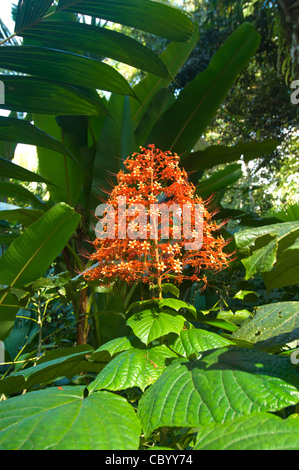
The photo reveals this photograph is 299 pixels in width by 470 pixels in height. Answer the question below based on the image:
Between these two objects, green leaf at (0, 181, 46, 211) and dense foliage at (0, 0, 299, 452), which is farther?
green leaf at (0, 181, 46, 211)

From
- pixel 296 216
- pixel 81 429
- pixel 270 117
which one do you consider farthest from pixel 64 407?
pixel 270 117

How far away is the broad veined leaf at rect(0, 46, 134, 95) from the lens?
87 centimetres

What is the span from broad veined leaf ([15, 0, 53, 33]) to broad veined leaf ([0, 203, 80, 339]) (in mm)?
509

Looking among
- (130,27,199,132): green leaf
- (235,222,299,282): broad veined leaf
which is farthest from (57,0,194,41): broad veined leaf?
(130,27,199,132): green leaf

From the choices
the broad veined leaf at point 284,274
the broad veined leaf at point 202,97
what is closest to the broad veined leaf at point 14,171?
the broad veined leaf at point 284,274

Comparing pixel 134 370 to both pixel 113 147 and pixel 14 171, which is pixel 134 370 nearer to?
pixel 14 171

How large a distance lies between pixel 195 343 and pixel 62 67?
0.72m

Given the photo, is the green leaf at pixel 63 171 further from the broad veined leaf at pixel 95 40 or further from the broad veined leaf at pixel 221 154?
the broad veined leaf at pixel 95 40

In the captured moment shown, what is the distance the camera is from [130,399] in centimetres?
80

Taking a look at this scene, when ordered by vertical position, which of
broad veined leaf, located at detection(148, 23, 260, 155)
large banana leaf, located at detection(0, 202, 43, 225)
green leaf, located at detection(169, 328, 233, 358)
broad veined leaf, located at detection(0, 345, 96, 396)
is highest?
broad veined leaf, located at detection(148, 23, 260, 155)

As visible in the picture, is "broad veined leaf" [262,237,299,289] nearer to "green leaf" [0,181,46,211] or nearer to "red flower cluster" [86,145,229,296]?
"red flower cluster" [86,145,229,296]

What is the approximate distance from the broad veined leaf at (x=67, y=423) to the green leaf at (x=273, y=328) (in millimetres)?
305

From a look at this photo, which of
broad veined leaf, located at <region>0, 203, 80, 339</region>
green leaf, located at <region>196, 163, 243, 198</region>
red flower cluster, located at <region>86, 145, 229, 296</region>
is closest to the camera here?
red flower cluster, located at <region>86, 145, 229, 296</region>

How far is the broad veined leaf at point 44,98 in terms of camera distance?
0.92 metres
